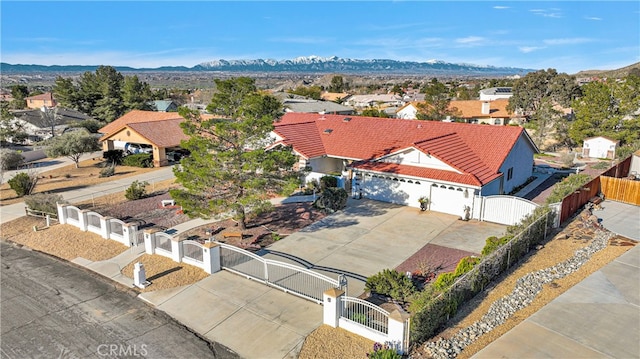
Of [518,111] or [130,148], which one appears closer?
[130,148]

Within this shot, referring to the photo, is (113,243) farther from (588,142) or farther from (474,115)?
(474,115)

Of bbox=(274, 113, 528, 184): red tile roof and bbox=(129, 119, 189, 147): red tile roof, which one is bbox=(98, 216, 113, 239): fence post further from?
bbox=(129, 119, 189, 147): red tile roof

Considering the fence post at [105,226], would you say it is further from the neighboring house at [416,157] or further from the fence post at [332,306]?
the fence post at [332,306]

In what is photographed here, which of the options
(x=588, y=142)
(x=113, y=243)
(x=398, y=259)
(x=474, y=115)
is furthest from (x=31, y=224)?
(x=474, y=115)

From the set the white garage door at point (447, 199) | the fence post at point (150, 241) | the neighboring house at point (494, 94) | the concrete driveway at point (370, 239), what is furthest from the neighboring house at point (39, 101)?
the neighboring house at point (494, 94)

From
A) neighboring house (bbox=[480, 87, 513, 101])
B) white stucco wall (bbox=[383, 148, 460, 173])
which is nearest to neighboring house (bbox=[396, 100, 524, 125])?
neighboring house (bbox=[480, 87, 513, 101])
